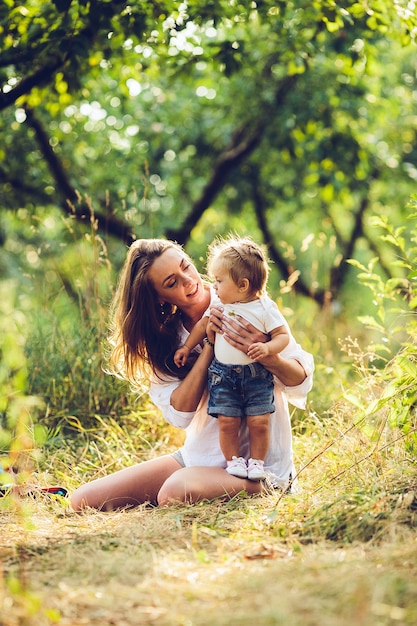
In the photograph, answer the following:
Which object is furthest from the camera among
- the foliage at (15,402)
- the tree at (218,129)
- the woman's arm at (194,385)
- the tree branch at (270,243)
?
the tree branch at (270,243)

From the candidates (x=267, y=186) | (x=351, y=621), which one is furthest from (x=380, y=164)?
(x=351, y=621)

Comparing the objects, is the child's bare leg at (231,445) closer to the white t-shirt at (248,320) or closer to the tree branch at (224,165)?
the white t-shirt at (248,320)

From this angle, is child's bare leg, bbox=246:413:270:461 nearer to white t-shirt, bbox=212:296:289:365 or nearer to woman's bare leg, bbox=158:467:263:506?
woman's bare leg, bbox=158:467:263:506

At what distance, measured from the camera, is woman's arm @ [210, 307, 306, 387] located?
2971 millimetres

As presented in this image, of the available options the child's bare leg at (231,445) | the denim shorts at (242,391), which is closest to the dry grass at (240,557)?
the child's bare leg at (231,445)

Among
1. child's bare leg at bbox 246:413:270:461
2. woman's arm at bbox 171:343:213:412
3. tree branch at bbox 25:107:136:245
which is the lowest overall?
tree branch at bbox 25:107:136:245

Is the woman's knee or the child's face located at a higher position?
the child's face

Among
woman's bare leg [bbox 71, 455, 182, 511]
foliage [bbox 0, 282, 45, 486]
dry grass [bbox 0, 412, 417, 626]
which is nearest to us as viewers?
dry grass [bbox 0, 412, 417, 626]

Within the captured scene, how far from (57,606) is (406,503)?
123cm

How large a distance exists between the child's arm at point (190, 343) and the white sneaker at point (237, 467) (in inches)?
18.3

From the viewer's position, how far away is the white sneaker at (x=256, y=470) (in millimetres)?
3047

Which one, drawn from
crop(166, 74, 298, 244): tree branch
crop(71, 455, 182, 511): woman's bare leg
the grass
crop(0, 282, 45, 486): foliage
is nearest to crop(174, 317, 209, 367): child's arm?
crop(71, 455, 182, 511): woman's bare leg

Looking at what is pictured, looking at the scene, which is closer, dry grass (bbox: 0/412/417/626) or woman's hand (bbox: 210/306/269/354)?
dry grass (bbox: 0/412/417/626)

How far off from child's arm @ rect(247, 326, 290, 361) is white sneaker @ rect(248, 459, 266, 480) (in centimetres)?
45
